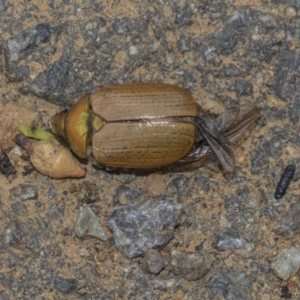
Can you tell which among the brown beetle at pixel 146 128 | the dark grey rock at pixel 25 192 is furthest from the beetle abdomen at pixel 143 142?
the dark grey rock at pixel 25 192

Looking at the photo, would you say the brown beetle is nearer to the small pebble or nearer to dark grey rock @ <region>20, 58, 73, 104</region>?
dark grey rock @ <region>20, 58, 73, 104</region>

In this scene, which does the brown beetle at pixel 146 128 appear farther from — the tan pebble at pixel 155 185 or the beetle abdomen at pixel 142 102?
the tan pebble at pixel 155 185

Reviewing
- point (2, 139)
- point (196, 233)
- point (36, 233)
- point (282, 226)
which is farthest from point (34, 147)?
point (282, 226)

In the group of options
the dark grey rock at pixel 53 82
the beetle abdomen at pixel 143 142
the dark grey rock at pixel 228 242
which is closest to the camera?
the beetle abdomen at pixel 143 142

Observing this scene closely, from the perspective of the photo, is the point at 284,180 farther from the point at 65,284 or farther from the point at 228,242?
the point at 65,284

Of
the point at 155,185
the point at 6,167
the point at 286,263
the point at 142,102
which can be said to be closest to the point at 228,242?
the point at 286,263

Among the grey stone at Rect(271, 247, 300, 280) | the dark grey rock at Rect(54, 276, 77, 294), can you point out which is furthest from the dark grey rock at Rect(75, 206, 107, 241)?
the grey stone at Rect(271, 247, 300, 280)
